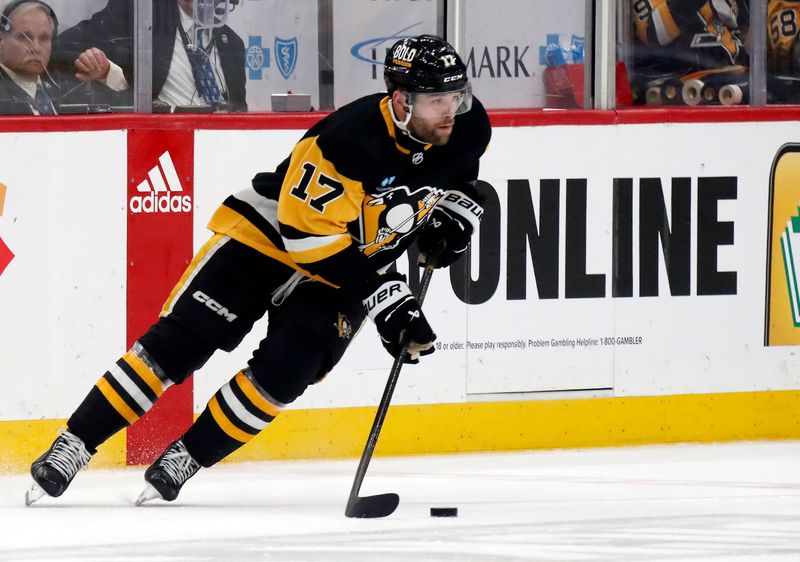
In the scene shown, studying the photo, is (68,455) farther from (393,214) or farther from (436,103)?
(436,103)

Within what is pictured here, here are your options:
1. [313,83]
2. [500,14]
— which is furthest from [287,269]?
[500,14]

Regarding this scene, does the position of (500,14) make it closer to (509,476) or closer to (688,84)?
(688,84)

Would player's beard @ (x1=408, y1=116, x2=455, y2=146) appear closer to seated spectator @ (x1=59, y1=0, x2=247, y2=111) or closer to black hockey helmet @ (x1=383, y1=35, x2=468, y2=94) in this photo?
black hockey helmet @ (x1=383, y1=35, x2=468, y2=94)

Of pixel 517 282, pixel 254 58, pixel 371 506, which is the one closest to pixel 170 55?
pixel 254 58

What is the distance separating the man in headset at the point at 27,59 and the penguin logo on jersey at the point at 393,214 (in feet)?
3.81

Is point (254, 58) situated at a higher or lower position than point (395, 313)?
higher

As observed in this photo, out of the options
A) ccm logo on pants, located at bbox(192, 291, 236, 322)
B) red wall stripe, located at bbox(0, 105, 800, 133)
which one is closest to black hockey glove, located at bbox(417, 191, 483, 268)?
ccm logo on pants, located at bbox(192, 291, 236, 322)

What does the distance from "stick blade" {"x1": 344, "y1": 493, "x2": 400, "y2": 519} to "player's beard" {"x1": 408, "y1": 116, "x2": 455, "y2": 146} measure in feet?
2.66

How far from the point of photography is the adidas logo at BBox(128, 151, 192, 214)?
4.26 meters

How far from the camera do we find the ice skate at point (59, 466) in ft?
11.4

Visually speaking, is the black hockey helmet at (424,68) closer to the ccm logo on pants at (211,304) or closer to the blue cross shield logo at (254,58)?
the ccm logo on pants at (211,304)

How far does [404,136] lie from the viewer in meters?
3.46

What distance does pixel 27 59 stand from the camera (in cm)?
425

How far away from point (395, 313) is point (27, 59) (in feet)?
4.92
